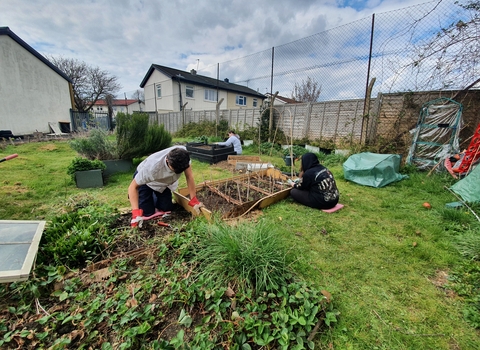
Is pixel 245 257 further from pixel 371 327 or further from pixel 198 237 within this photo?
pixel 371 327

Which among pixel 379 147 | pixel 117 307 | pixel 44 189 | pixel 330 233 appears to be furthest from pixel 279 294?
pixel 379 147

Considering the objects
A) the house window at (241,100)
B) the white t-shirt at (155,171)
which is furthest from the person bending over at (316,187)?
the house window at (241,100)

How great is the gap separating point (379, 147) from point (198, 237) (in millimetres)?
6310

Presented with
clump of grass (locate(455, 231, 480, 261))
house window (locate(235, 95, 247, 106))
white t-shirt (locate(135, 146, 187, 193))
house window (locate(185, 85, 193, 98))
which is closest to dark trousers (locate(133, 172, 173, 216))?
white t-shirt (locate(135, 146, 187, 193))

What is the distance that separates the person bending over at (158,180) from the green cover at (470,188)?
431 cm

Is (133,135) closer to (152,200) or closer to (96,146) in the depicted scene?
(96,146)

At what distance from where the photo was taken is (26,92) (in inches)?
452

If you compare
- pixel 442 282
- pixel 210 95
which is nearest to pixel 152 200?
pixel 442 282

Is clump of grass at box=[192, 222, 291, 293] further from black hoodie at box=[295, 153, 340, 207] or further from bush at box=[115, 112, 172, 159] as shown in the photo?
bush at box=[115, 112, 172, 159]

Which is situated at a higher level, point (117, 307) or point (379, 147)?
point (379, 147)

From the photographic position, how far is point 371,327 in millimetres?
1415

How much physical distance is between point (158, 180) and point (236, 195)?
1.45 m

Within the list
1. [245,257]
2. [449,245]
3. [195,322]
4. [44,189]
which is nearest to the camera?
[195,322]

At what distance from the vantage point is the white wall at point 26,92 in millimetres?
10531
